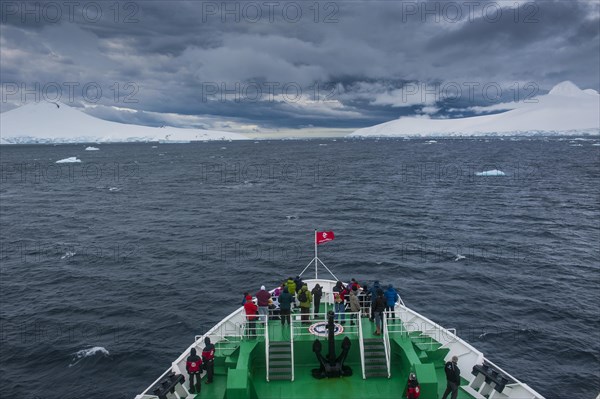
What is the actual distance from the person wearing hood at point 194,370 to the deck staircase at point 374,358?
7.10 meters

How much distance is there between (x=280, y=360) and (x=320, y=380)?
1.96 m

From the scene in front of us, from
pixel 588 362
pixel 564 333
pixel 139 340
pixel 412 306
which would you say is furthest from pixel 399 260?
pixel 139 340

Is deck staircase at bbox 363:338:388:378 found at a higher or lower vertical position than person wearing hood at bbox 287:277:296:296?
lower

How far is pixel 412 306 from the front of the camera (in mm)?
38219

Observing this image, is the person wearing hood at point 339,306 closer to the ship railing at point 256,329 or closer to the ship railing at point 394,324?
the ship railing at point 394,324

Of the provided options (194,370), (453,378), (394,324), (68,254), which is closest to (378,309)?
(394,324)

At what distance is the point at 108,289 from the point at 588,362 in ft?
134

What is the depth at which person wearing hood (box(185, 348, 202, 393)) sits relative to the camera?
1788 centimetres

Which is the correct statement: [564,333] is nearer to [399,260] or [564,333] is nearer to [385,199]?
[399,260]

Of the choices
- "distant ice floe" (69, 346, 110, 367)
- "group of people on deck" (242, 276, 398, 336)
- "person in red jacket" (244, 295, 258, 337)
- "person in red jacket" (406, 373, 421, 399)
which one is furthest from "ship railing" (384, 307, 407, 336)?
"distant ice floe" (69, 346, 110, 367)

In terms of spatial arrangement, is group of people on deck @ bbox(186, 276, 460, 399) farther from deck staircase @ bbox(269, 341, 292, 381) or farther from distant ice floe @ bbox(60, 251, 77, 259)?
distant ice floe @ bbox(60, 251, 77, 259)

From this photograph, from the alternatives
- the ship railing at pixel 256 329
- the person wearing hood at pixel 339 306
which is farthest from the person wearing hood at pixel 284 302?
the person wearing hood at pixel 339 306

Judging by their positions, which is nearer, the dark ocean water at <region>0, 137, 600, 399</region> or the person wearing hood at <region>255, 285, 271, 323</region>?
the person wearing hood at <region>255, 285, 271, 323</region>

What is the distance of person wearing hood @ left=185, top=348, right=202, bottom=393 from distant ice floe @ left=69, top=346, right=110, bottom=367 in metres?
16.1
